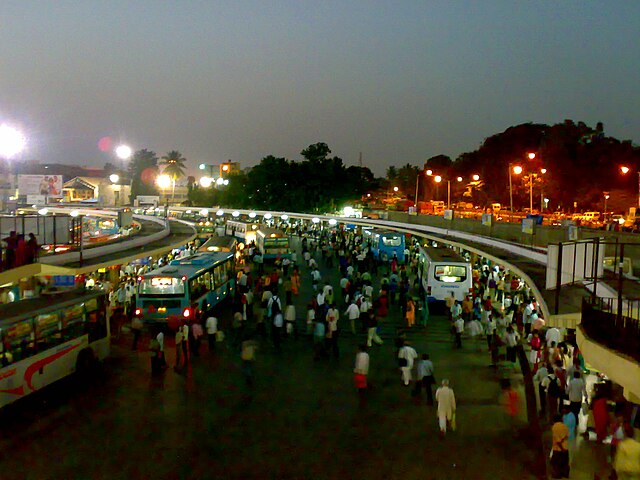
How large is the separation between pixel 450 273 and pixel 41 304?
580 inches

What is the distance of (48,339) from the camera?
40.4 feet

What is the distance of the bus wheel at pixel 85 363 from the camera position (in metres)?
13.5

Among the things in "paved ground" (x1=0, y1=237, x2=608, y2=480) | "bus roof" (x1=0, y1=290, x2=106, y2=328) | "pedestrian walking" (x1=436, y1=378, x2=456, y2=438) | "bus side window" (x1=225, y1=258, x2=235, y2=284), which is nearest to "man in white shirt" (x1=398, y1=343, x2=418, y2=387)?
"paved ground" (x1=0, y1=237, x2=608, y2=480)

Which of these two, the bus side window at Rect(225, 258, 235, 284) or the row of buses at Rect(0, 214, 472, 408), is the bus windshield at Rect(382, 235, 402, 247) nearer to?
the row of buses at Rect(0, 214, 472, 408)

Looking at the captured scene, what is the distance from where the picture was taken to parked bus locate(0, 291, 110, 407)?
A: 11070 mm

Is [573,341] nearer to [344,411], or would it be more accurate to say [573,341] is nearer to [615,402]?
[615,402]

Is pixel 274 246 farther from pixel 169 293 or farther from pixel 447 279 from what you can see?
pixel 169 293

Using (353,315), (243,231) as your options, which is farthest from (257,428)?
(243,231)

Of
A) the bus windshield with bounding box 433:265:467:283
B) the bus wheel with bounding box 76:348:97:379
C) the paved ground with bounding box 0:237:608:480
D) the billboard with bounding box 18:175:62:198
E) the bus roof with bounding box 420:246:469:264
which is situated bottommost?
the paved ground with bounding box 0:237:608:480

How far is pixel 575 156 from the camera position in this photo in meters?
56.2

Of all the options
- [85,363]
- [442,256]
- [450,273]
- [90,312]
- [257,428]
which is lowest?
[257,428]

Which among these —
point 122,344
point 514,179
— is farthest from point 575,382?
point 514,179

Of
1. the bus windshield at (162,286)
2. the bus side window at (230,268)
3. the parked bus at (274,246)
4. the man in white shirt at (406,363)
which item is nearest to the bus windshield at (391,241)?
the parked bus at (274,246)

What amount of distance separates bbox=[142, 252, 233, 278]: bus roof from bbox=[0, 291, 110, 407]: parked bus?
162 inches
